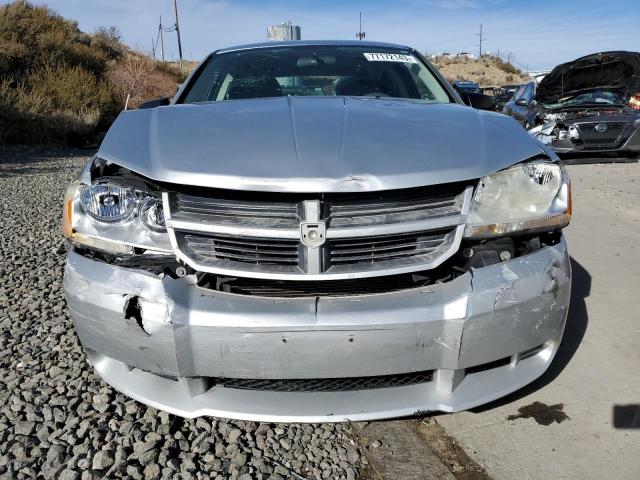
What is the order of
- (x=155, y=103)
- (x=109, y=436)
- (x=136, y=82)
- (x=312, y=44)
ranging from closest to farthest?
1. (x=109, y=436)
2. (x=155, y=103)
3. (x=312, y=44)
4. (x=136, y=82)

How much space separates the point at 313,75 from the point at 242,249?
65.9 inches

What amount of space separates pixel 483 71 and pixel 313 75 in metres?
62.2

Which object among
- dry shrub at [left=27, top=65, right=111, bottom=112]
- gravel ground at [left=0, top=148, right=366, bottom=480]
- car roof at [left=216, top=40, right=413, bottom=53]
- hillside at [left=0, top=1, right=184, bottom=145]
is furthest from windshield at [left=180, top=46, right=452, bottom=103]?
dry shrub at [left=27, top=65, right=111, bottom=112]

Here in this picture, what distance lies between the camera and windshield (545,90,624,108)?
30.5ft

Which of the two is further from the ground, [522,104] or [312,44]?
[312,44]

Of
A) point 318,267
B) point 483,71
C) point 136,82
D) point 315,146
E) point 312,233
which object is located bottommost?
point 483,71

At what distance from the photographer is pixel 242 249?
1777 mm

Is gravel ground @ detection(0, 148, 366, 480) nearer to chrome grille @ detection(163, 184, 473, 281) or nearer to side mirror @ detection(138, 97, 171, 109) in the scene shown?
chrome grille @ detection(163, 184, 473, 281)

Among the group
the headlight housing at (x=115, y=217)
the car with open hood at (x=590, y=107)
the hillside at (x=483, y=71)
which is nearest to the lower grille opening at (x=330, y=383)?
the headlight housing at (x=115, y=217)

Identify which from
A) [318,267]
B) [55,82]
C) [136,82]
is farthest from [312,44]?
[136,82]

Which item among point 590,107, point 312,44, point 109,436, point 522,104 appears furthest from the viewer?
point 522,104

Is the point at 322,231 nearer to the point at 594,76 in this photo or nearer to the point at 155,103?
the point at 155,103

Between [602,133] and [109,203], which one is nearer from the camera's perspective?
[109,203]

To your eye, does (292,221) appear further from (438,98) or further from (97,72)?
(97,72)
